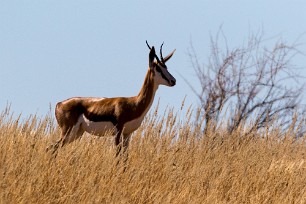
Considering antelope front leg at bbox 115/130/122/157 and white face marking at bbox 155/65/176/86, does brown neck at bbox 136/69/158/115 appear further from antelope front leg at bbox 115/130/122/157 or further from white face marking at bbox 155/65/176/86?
antelope front leg at bbox 115/130/122/157

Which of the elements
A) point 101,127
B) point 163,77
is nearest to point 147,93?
point 163,77

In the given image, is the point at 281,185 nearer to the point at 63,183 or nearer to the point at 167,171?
the point at 167,171

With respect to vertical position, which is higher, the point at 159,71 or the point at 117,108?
the point at 159,71

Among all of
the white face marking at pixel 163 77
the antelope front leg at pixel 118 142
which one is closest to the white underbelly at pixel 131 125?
the antelope front leg at pixel 118 142

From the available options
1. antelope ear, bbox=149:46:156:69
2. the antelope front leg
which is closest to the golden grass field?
the antelope front leg

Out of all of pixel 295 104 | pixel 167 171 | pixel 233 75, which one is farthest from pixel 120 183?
pixel 295 104

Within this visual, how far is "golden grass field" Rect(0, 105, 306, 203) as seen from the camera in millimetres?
5812

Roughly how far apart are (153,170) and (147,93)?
133 cm

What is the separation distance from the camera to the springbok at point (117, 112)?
321 inches

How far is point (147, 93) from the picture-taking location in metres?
8.39

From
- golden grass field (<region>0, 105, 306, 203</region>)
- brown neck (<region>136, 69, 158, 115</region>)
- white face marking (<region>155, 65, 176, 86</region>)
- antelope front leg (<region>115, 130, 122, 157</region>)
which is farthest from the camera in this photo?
brown neck (<region>136, 69, 158, 115</region>)

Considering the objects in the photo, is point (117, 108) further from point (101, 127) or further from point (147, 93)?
point (147, 93)

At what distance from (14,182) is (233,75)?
8.70 meters

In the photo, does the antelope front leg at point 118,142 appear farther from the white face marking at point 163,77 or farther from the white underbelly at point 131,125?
the white face marking at point 163,77
